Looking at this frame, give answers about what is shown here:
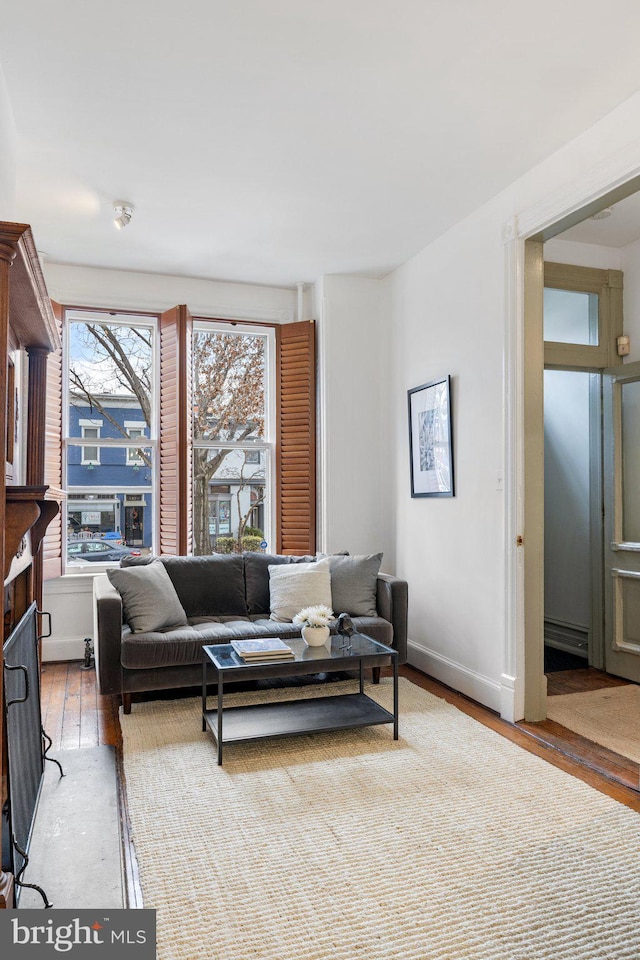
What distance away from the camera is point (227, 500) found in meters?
5.23

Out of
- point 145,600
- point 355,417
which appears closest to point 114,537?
point 145,600

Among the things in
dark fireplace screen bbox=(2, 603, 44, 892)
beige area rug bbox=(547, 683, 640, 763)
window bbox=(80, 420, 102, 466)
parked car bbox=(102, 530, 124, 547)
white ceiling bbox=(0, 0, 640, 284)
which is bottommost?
beige area rug bbox=(547, 683, 640, 763)

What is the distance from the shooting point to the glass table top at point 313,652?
121 inches

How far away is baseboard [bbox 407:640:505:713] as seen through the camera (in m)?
3.66

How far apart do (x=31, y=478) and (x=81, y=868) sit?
1527 mm

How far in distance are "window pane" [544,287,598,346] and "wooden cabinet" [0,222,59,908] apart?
3384 mm

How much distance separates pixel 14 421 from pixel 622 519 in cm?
379

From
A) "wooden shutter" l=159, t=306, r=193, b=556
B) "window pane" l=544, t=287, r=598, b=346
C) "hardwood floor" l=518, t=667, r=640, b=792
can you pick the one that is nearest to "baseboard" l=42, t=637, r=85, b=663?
"wooden shutter" l=159, t=306, r=193, b=556

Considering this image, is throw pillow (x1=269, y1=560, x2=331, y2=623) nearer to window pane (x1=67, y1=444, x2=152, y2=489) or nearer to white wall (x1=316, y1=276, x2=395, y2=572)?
white wall (x1=316, y1=276, x2=395, y2=572)

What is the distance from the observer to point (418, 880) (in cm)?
205

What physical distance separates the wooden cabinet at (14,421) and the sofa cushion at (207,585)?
4.22 feet

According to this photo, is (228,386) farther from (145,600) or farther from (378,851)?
Result: (378,851)

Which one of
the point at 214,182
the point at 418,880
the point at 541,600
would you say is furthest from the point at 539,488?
the point at 214,182

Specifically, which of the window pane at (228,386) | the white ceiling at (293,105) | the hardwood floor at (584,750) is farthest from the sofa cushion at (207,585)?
the white ceiling at (293,105)
